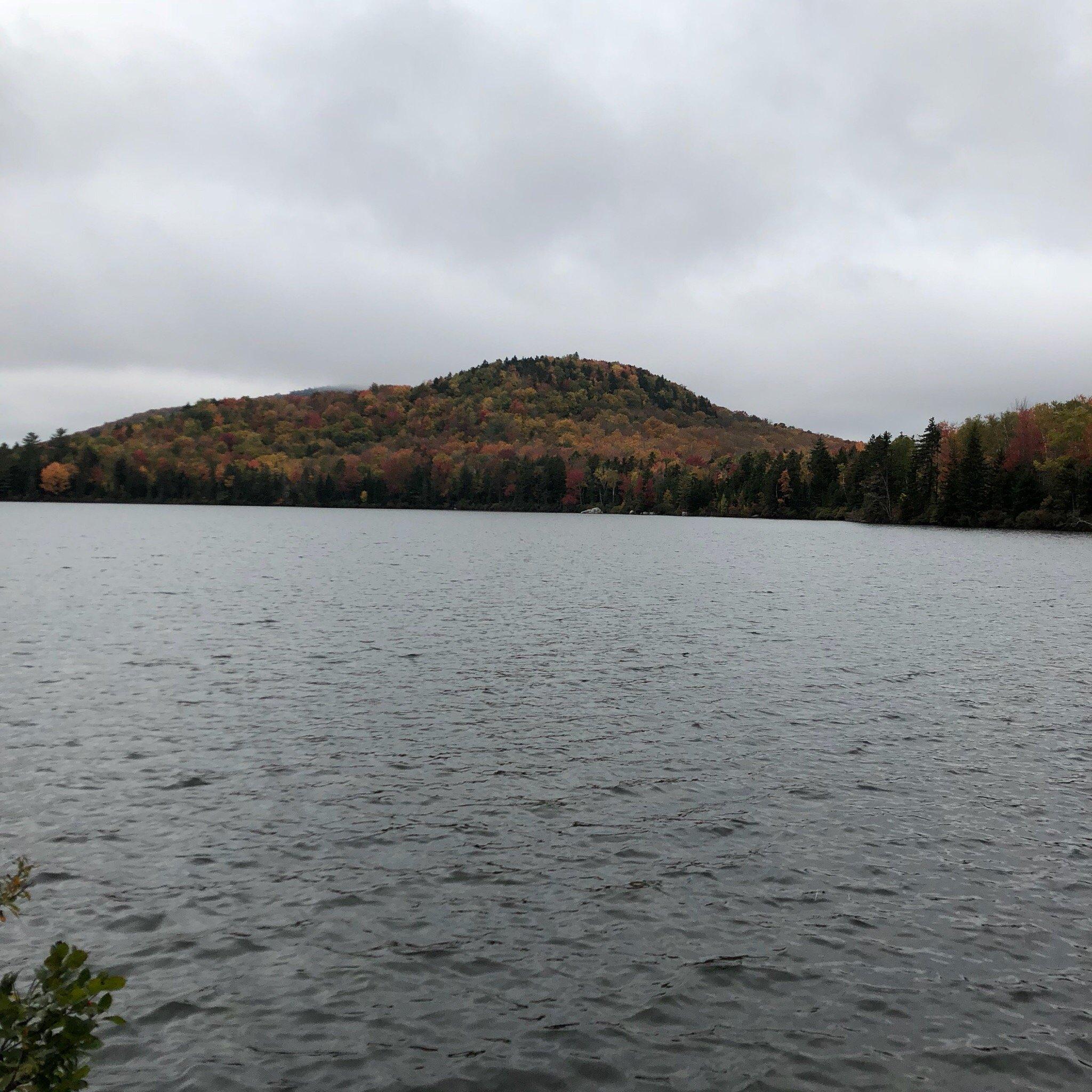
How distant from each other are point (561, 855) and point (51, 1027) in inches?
418

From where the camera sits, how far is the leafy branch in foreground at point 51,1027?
5602mm

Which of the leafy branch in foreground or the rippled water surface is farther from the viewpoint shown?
the rippled water surface

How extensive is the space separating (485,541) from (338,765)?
98.7m

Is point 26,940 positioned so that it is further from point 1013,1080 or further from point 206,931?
point 1013,1080

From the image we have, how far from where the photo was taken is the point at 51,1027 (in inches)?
229

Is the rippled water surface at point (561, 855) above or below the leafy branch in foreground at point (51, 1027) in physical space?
below

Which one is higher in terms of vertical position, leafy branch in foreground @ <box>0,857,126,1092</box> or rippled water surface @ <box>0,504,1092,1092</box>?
leafy branch in foreground @ <box>0,857,126,1092</box>

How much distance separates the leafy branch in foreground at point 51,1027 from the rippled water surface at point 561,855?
4.29 m

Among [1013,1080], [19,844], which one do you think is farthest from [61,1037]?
[19,844]

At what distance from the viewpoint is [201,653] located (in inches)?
1346

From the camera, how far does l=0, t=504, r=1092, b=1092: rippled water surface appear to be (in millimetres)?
10234

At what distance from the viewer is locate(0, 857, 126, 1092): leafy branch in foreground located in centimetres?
560

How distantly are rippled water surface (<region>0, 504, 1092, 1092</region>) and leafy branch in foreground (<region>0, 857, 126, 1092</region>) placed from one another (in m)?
4.29

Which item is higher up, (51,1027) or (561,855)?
(51,1027)
